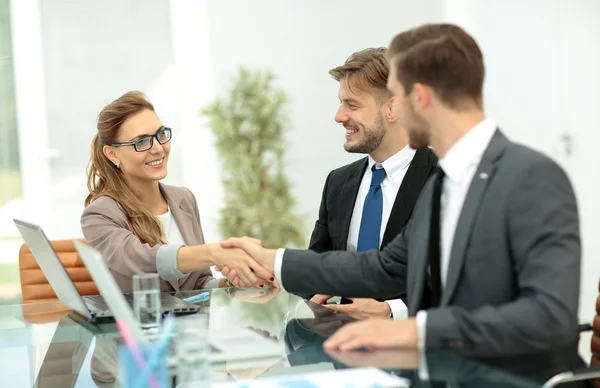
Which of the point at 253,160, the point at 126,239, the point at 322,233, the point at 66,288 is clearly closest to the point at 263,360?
the point at 66,288

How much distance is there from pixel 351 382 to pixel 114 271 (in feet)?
5.69

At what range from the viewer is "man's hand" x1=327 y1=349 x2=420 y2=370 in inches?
59.1

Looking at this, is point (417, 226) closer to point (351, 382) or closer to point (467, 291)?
point (467, 291)

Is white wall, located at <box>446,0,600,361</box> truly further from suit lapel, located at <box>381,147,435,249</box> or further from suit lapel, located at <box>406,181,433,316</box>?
suit lapel, located at <box>406,181,433,316</box>

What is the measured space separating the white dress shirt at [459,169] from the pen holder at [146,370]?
891mm

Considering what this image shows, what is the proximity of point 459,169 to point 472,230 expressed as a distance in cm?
18

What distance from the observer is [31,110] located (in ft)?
17.2

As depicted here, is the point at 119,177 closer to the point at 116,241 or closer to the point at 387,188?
the point at 116,241

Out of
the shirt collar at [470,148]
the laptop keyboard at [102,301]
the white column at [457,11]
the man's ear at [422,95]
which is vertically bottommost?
the laptop keyboard at [102,301]

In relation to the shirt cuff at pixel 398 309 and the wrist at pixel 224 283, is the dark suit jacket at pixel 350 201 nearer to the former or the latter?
the shirt cuff at pixel 398 309

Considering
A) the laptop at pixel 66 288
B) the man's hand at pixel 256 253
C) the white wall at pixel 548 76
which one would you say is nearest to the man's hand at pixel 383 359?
the laptop at pixel 66 288

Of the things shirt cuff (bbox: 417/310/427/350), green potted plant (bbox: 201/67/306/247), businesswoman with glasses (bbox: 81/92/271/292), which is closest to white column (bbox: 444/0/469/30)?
green potted plant (bbox: 201/67/306/247)

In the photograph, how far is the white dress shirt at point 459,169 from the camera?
1870 millimetres

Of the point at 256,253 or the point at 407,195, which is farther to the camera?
the point at 407,195
